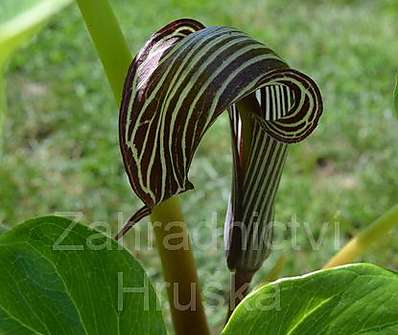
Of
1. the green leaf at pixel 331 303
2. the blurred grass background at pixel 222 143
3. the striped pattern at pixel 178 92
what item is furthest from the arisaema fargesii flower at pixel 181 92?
the blurred grass background at pixel 222 143

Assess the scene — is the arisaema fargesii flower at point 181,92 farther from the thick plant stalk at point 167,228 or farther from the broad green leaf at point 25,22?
the broad green leaf at point 25,22

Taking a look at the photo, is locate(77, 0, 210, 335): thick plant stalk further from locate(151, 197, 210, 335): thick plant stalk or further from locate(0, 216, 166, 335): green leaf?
locate(0, 216, 166, 335): green leaf

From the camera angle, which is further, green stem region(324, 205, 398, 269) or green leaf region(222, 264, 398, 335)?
green stem region(324, 205, 398, 269)

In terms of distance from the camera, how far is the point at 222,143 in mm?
2092

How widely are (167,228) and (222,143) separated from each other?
1292 millimetres

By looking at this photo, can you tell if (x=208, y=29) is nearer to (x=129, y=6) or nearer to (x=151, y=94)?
(x=151, y=94)

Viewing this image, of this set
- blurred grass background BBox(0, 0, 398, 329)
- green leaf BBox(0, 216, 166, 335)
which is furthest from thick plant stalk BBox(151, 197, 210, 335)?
blurred grass background BBox(0, 0, 398, 329)

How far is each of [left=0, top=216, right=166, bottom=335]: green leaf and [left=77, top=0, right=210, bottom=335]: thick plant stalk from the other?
0.14 meters

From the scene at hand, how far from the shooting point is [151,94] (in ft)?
1.83

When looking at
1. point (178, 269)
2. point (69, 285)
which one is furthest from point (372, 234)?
point (69, 285)

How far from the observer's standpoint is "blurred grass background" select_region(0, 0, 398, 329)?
1753 mm

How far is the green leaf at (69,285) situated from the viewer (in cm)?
65

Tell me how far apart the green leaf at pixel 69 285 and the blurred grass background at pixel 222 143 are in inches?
33.5

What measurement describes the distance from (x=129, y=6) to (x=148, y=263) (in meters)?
1.36
